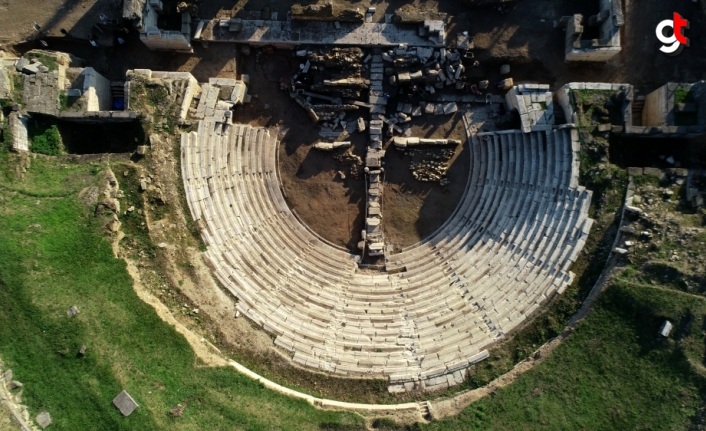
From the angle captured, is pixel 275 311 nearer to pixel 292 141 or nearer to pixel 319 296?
pixel 319 296

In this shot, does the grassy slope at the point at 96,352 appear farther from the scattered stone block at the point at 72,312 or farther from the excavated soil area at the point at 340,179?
the excavated soil area at the point at 340,179

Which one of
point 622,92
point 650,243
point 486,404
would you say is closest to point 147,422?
point 486,404

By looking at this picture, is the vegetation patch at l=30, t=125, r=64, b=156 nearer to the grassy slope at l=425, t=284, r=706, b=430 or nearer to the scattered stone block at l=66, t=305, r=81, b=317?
the scattered stone block at l=66, t=305, r=81, b=317

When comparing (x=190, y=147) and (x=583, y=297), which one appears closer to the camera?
(x=583, y=297)

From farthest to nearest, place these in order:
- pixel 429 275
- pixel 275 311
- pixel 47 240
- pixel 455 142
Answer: pixel 455 142 → pixel 429 275 → pixel 275 311 → pixel 47 240

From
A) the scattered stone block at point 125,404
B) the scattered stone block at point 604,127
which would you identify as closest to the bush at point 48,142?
the scattered stone block at point 125,404

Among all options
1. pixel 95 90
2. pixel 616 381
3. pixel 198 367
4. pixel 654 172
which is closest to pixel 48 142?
pixel 95 90

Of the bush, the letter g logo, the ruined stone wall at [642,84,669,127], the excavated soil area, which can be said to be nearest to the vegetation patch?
the bush
